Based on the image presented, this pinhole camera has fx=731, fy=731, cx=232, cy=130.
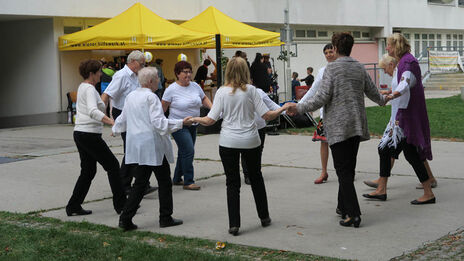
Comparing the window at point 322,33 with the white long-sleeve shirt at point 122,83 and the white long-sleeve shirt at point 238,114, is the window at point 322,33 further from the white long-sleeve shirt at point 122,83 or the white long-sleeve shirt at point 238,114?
the white long-sleeve shirt at point 238,114

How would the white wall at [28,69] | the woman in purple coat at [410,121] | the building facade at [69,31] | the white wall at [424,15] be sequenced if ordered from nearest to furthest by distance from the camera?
the woman in purple coat at [410,121], the building facade at [69,31], the white wall at [28,69], the white wall at [424,15]

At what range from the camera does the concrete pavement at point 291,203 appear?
A: 621 centimetres

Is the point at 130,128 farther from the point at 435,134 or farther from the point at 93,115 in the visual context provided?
the point at 435,134

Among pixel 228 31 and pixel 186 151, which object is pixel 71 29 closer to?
pixel 228 31

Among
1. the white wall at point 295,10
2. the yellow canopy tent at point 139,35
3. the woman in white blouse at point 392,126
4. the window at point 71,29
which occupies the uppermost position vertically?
the white wall at point 295,10

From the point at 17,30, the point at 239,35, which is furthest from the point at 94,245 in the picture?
the point at 17,30

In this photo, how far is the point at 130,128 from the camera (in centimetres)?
677

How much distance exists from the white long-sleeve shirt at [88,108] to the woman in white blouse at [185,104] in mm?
1471

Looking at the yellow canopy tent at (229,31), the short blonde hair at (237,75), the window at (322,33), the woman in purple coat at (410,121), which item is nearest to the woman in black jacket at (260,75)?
the yellow canopy tent at (229,31)

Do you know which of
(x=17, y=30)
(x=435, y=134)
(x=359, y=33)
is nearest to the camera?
(x=435, y=134)

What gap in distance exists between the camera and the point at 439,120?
16.9 meters

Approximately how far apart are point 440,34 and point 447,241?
38.5 metres

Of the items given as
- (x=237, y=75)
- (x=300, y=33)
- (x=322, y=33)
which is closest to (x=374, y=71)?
(x=322, y=33)

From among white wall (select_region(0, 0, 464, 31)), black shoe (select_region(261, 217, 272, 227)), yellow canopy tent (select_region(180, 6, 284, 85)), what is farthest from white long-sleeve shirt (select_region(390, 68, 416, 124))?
white wall (select_region(0, 0, 464, 31))
